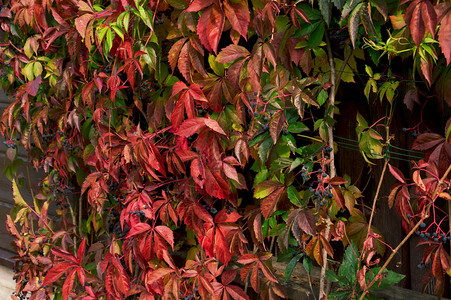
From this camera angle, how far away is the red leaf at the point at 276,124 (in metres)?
1.35

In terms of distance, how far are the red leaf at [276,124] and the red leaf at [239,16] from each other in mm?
252

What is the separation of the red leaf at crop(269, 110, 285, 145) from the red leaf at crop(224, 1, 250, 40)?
252mm

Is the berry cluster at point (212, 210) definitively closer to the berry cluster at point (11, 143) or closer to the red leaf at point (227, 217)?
the red leaf at point (227, 217)

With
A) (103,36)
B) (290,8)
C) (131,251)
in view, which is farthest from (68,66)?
(290,8)

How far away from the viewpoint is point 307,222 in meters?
1.35

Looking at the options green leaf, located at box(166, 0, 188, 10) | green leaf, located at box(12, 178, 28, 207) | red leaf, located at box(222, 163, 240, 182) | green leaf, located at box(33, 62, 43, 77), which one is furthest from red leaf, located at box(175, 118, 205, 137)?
green leaf, located at box(12, 178, 28, 207)

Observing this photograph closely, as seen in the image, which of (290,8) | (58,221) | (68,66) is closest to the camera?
(290,8)

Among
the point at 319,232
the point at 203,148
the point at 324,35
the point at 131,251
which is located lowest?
the point at 131,251

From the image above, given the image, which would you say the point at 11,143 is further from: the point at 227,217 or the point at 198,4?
the point at 198,4

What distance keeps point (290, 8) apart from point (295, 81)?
0.21 metres

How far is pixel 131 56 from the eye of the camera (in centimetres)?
167

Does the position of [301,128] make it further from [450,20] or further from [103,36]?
[103,36]

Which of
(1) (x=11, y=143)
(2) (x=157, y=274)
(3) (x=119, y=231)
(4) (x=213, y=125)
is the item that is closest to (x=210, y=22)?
(4) (x=213, y=125)

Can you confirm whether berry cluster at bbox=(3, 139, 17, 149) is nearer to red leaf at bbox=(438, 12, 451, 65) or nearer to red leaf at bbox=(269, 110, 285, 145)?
red leaf at bbox=(269, 110, 285, 145)
